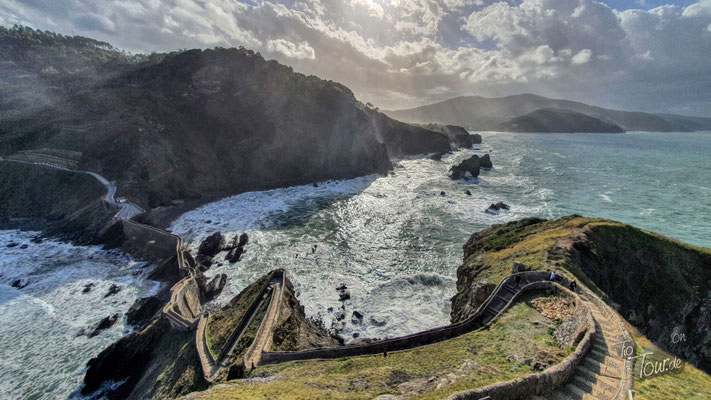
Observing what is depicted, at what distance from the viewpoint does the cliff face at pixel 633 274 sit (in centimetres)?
2056

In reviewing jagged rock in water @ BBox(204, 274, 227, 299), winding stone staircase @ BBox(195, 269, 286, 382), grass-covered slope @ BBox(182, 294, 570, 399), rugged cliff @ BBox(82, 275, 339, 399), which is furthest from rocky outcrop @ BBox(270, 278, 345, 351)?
jagged rock in water @ BBox(204, 274, 227, 299)

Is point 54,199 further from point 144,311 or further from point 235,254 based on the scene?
point 144,311

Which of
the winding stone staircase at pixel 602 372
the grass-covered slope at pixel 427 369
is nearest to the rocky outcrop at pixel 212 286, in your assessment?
the grass-covered slope at pixel 427 369

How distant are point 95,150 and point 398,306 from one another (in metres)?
75.3

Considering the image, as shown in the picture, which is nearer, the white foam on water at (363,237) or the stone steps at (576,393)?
the stone steps at (576,393)

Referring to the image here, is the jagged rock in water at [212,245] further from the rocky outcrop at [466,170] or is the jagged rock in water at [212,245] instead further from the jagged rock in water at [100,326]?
the rocky outcrop at [466,170]

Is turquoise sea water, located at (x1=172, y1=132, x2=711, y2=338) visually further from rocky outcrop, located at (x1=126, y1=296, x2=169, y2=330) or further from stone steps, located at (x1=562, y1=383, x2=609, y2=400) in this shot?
stone steps, located at (x1=562, y1=383, x2=609, y2=400)

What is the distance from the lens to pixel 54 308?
104ft

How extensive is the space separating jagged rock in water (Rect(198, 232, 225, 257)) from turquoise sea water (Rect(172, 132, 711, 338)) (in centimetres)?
282

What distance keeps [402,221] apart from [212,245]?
3359 centimetres

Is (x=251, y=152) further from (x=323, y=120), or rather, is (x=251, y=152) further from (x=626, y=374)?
(x=626, y=374)

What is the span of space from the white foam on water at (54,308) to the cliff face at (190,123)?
1655cm

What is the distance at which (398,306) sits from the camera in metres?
32.3

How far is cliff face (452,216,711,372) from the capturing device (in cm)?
2056
